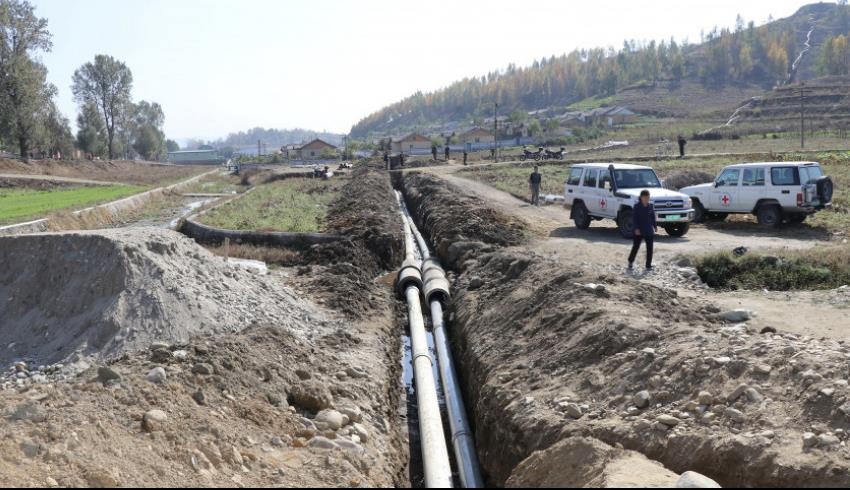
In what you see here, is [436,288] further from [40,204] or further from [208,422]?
[40,204]

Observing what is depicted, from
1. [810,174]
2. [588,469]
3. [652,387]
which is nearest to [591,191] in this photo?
[810,174]

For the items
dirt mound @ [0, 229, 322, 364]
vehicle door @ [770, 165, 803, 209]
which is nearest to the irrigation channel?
dirt mound @ [0, 229, 322, 364]

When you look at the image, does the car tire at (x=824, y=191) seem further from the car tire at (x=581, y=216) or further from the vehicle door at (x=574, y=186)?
the vehicle door at (x=574, y=186)

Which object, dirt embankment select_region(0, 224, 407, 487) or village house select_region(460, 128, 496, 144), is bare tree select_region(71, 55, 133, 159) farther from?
dirt embankment select_region(0, 224, 407, 487)

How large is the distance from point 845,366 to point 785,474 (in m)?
1.62

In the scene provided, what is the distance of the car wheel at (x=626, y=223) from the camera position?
19.6 metres

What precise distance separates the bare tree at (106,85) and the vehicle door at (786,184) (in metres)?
97.1

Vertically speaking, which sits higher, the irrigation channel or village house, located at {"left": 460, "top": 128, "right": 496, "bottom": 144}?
village house, located at {"left": 460, "top": 128, "right": 496, "bottom": 144}

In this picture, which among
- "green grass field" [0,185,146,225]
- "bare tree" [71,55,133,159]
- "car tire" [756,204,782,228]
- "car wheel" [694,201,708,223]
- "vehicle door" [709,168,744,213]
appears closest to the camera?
"car tire" [756,204,782,228]

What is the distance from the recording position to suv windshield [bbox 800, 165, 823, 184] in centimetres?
2027

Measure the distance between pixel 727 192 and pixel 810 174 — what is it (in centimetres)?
220

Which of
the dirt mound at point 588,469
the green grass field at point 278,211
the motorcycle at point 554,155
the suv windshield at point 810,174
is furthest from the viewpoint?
the motorcycle at point 554,155

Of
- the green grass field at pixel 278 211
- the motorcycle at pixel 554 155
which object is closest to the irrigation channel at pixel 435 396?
the green grass field at pixel 278 211

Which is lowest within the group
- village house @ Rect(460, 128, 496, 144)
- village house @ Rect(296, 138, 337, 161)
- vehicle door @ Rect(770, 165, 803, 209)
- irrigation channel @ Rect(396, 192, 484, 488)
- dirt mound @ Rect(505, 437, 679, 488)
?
irrigation channel @ Rect(396, 192, 484, 488)
